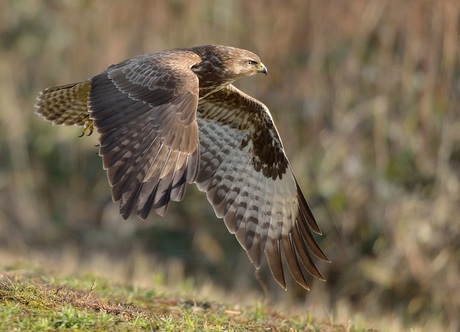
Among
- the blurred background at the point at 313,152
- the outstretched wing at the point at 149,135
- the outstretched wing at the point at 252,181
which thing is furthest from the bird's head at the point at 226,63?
the blurred background at the point at 313,152

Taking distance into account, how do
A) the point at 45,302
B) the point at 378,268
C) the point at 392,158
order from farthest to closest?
the point at 392,158
the point at 378,268
the point at 45,302

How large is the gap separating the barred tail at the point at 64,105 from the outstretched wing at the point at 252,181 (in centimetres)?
94

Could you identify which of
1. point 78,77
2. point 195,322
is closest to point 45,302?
point 195,322

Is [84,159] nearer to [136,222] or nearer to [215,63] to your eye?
[136,222]

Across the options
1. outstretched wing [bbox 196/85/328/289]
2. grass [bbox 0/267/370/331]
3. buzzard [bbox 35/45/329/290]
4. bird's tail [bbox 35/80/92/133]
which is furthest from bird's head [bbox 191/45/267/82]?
grass [bbox 0/267/370/331]

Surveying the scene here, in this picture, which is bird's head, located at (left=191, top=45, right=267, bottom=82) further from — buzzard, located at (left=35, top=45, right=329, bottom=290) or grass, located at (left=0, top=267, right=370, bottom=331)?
grass, located at (left=0, top=267, right=370, bottom=331)

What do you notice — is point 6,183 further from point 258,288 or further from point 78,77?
point 258,288

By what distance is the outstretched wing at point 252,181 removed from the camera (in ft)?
22.2

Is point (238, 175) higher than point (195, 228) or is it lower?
higher

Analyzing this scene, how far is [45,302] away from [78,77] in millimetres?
7658

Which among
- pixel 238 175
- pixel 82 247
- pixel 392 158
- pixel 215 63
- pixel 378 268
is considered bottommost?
pixel 82 247

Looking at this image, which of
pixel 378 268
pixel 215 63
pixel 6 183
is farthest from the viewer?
pixel 6 183

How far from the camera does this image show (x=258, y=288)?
1030 cm

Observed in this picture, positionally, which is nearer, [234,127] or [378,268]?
[234,127]
